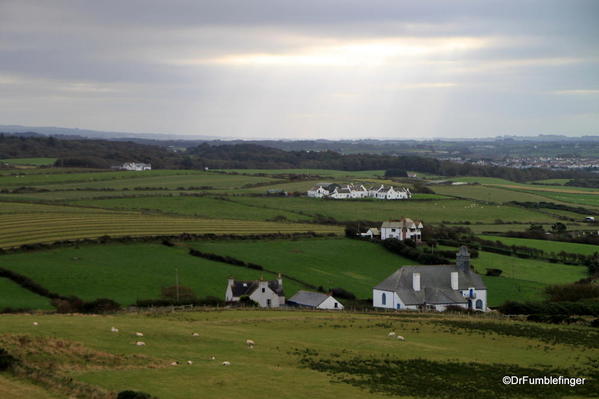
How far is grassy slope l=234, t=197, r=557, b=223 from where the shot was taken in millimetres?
110938

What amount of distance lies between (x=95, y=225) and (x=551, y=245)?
170ft

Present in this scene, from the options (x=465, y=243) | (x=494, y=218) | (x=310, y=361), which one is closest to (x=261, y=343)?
(x=310, y=361)

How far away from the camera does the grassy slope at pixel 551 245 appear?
8906cm

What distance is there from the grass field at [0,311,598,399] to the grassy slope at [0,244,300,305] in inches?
424

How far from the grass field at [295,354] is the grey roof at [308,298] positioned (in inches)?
356

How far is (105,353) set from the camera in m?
31.7

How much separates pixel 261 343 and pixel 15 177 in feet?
347

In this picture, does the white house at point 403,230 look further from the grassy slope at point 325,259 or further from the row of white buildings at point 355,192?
the row of white buildings at point 355,192

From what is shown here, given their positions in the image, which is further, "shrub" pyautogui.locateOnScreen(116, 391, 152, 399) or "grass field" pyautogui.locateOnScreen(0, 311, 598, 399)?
"grass field" pyautogui.locateOnScreen(0, 311, 598, 399)

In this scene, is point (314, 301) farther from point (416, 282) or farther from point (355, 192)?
point (355, 192)

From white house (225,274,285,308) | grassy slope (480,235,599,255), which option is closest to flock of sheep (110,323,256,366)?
white house (225,274,285,308)

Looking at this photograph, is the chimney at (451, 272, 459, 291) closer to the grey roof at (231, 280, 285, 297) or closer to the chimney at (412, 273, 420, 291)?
the chimney at (412, 273, 420, 291)

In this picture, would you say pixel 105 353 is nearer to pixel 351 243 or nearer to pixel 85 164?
pixel 351 243

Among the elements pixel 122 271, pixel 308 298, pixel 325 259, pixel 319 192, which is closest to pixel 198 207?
pixel 325 259
